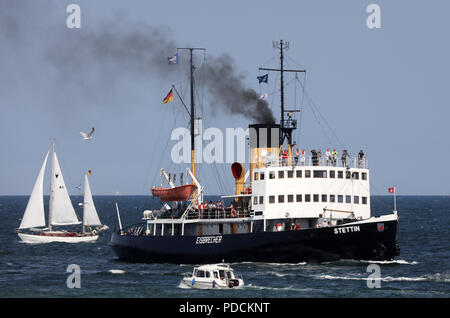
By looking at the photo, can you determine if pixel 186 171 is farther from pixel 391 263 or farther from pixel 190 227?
pixel 391 263

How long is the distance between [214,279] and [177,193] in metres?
16.2

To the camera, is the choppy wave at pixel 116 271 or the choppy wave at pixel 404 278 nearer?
the choppy wave at pixel 404 278

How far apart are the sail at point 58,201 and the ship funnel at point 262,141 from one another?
4091 cm

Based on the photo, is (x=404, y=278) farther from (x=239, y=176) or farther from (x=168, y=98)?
(x=168, y=98)

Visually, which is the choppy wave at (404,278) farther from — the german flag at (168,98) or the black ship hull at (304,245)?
the german flag at (168,98)

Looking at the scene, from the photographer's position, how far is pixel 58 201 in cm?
10006

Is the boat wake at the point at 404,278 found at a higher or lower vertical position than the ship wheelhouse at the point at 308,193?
lower

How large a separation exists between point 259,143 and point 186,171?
634 cm

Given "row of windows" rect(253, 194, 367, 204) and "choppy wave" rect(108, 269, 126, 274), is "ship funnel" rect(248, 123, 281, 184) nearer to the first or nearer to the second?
"row of windows" rect(253, 194, 367, 204)

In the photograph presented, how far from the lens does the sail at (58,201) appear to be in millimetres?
99062

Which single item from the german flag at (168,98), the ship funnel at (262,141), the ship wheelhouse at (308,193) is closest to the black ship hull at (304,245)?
the ship wheelhouse at (308,193)

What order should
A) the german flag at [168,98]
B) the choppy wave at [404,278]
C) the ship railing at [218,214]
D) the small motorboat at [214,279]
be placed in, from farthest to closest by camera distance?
the german flag at [168,98], the ship railing at [218,214], the choppy wave at [404,278], the small motorboat at [214,279]

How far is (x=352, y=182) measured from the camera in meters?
59.9
